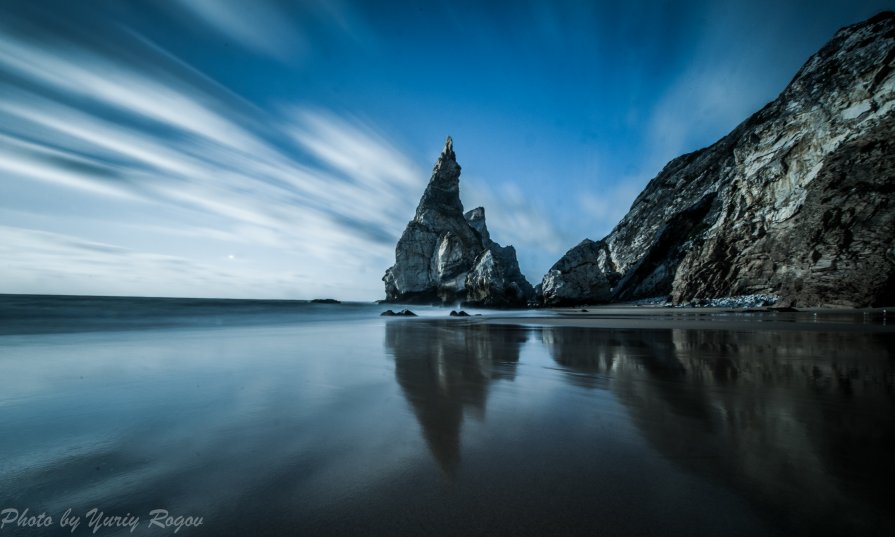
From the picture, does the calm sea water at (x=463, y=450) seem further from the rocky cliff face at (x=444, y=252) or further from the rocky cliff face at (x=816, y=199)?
the rocky cliff face at (x=444, y=252)

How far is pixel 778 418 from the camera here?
11.2 ft

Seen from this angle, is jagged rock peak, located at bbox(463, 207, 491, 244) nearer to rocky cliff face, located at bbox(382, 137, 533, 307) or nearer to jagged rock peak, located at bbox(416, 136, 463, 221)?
rocky cliff face, located at bbox(382, 137, 533, 307)

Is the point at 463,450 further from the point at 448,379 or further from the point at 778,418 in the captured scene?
the point at 778,418

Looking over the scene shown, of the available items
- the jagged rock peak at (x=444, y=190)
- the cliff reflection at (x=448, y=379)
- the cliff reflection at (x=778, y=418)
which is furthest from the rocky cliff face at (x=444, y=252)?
the cliff reflection at (x=778, y=418)

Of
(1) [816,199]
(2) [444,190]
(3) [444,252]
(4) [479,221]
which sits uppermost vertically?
(2) [444,190]

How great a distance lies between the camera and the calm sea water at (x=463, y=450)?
1873mm

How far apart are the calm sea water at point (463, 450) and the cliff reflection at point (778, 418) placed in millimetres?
21

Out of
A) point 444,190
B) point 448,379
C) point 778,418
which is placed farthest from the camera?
point 444,190

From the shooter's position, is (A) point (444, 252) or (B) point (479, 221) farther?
(B) point (479, 221)

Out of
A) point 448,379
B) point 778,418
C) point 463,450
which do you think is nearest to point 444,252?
point 448,379

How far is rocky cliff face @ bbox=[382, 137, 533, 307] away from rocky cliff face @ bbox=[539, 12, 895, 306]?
23883 millimetres

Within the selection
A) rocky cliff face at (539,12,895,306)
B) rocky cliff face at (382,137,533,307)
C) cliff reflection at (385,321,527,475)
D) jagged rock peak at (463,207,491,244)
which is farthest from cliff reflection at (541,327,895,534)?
jagged rock peak at (463,207,491,244)

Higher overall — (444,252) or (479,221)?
(479,221)

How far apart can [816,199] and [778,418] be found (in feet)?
114
